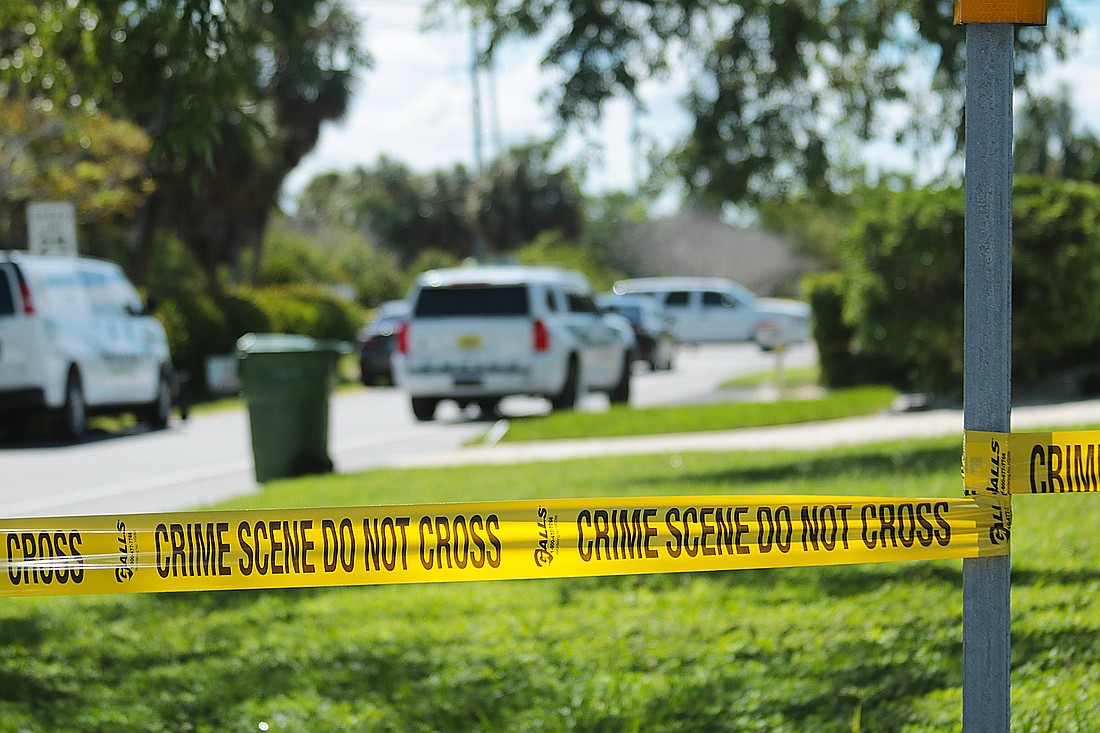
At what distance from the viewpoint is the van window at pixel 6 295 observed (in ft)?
53.2

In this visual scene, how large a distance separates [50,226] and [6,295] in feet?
3.47

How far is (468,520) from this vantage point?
3396 millimetres

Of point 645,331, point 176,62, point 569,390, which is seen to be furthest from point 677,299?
point 176,62

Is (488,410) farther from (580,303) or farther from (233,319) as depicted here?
(233,319)

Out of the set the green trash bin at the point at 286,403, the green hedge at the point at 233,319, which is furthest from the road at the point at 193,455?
the green hedge at the point at 233,319

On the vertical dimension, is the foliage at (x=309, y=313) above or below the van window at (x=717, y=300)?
above

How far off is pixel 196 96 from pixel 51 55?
232 centimetres

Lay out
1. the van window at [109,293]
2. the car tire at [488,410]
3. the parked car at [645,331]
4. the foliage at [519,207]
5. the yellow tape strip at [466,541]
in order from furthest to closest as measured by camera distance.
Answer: the foliage at [519,207] → the parked car at [645,331] → the car tire at [488,410] → the van window at [109,293] → the yellow tape strip at [466,541]

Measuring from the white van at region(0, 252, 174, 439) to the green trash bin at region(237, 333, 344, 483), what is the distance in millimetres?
4148

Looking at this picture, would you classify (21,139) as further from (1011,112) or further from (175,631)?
(1011,112)

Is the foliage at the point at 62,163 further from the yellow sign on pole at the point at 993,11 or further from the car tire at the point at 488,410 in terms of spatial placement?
the yellow sign on pole at the point at 993,11

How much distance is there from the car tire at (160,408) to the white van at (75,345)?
0.04 ft

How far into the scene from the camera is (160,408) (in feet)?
65.6

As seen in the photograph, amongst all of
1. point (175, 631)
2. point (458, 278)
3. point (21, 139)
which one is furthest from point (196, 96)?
point (21, 139)
